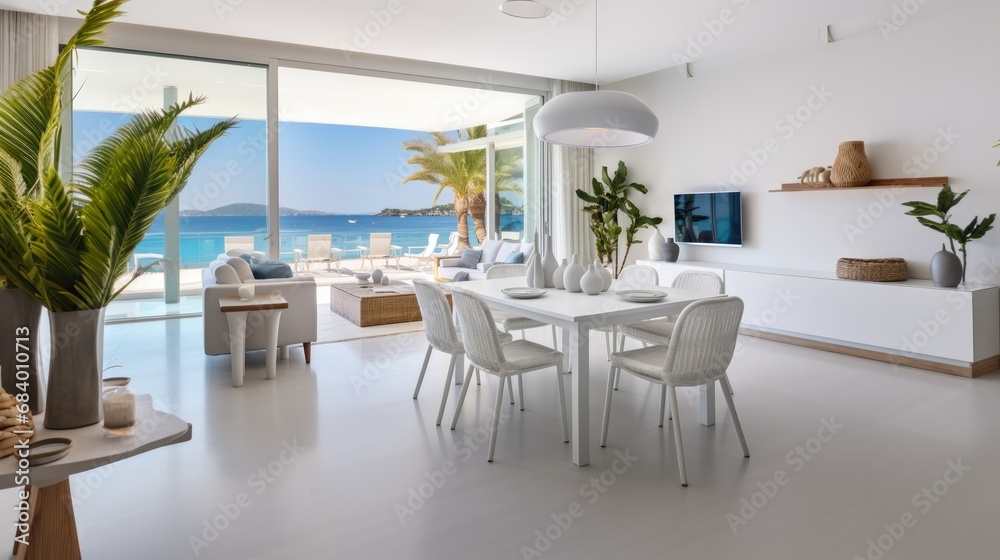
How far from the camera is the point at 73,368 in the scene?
1.55 m

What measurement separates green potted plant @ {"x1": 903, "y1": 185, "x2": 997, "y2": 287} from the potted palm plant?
A: 2.99 metres

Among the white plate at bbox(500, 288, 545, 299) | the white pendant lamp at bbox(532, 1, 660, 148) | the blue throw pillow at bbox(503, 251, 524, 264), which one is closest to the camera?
the white pendant lamp at bbox(532, 1, 660, 148)

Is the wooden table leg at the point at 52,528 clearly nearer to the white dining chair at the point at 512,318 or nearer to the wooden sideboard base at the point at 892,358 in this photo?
the white dining chair at the point at 512,318

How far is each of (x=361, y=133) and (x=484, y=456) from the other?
19.7 metres

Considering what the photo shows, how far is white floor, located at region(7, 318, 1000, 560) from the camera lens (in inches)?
82.4

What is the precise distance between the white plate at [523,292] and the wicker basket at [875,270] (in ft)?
9.62

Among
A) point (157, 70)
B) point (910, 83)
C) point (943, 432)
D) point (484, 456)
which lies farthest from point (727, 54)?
point (157, 70)

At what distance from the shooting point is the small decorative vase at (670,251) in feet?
21.5

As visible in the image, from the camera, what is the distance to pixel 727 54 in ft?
19.7

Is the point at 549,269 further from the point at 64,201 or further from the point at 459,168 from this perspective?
the point at 459,168

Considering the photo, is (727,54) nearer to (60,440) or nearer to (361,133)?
(60,440)

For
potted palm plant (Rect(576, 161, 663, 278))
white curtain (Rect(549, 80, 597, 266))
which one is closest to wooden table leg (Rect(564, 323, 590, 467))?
potted palm plant (Rect(576, 161, 663, 278))

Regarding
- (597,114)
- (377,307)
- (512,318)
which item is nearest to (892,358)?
(512,318)

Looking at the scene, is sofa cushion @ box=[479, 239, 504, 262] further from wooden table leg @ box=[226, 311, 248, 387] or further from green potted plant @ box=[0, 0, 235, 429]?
green potted plant @ box=[0, 0, 235, 429]
